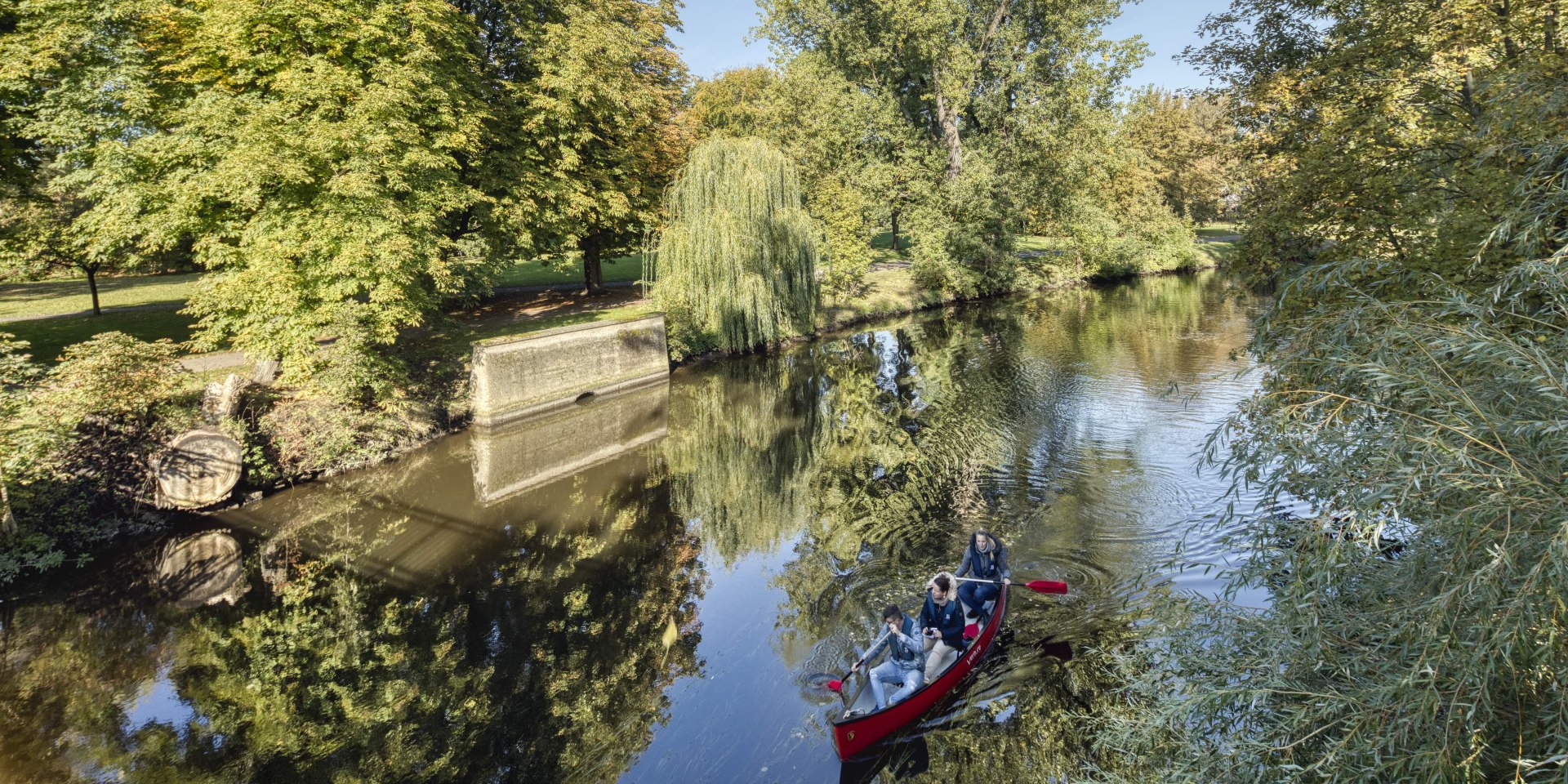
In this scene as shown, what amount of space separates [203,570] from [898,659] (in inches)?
441

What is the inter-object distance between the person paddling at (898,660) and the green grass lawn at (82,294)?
90.5ft

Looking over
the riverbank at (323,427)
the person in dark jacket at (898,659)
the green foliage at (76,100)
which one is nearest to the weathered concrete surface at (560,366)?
the riverbank at (323,427)

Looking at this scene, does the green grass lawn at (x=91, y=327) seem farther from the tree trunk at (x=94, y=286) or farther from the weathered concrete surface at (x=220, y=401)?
the weathered concrete surface at (x=220, y=401)

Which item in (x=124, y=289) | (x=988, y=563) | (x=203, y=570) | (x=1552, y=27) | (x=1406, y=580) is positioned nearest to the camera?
(x=1406, y=580)

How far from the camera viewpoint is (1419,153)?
9289 mm

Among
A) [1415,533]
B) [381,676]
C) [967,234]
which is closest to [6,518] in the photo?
[381,676]

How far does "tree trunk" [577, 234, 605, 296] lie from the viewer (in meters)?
31.3

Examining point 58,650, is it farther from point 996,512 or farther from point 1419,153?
point 1419,153

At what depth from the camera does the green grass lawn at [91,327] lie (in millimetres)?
20355

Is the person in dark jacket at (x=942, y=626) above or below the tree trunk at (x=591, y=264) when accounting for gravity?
below

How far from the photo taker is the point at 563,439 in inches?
768

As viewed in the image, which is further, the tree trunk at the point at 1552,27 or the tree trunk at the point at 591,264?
the tree trunk at the point at 591,264

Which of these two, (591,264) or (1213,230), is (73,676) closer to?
(591,264)

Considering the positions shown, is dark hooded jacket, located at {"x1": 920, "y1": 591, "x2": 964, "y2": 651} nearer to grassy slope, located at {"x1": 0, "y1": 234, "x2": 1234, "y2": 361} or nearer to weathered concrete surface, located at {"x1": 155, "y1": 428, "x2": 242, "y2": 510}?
grassy slope, located at {"x1": 0, "y1": 234, "x2": 1234, "y2": 361}
